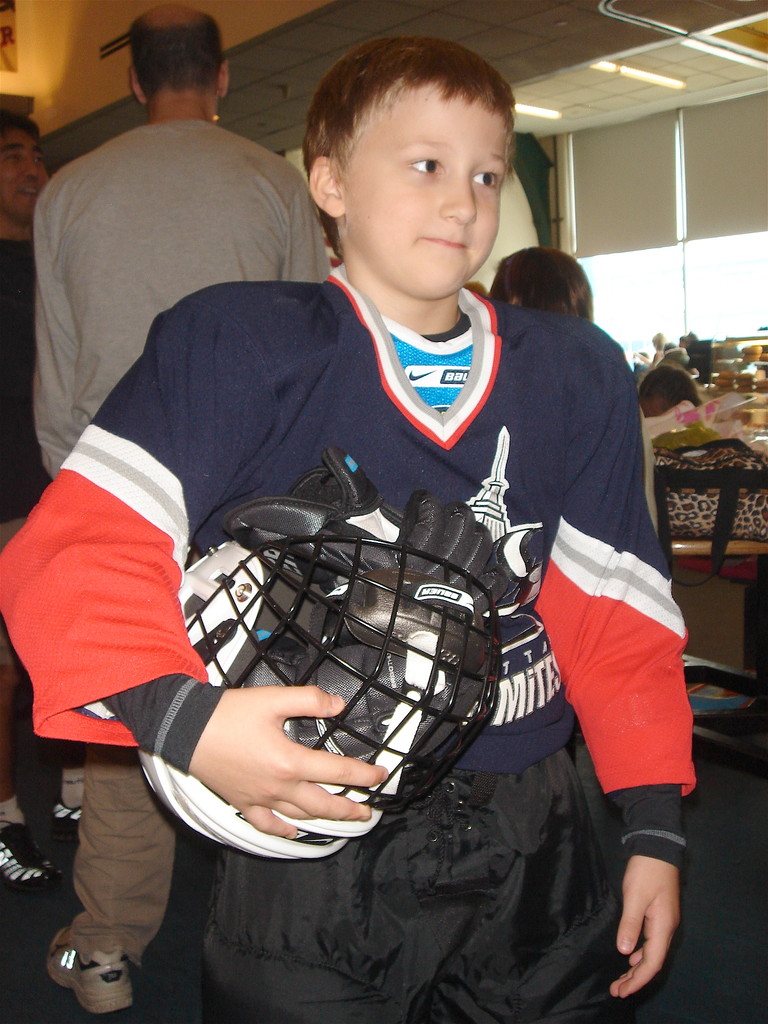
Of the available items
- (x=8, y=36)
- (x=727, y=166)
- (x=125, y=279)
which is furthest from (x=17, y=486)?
(x=727, y=166)

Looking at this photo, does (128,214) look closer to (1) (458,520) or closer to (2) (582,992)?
(1) (458,520)

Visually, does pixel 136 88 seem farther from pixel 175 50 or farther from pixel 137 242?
pixel 137 242

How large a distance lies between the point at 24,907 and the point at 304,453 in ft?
5.66

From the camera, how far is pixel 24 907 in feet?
6.85

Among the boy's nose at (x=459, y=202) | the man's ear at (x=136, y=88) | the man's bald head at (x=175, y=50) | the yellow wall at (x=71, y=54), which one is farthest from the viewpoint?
the yellow wall at (x=71, y=54)

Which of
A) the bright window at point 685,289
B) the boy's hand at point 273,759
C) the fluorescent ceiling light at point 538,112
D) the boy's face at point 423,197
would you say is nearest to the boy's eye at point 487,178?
the boy's face at point 423,197

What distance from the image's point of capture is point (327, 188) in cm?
99

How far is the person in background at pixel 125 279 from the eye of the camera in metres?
1.70

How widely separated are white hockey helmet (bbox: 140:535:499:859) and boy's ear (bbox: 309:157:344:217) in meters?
0.43

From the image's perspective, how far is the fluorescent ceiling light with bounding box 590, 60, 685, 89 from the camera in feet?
29.5

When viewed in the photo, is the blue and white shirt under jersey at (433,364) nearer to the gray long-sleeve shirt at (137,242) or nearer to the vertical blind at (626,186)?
the gray long-sleeve shirt at (137,242)

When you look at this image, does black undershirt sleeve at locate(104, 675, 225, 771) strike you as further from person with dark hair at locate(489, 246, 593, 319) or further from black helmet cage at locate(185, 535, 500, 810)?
person with dark hair at locate(489, 246, 593, 319)

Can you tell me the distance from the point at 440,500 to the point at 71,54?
9.51m

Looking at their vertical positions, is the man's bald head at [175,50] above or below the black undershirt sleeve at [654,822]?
above
